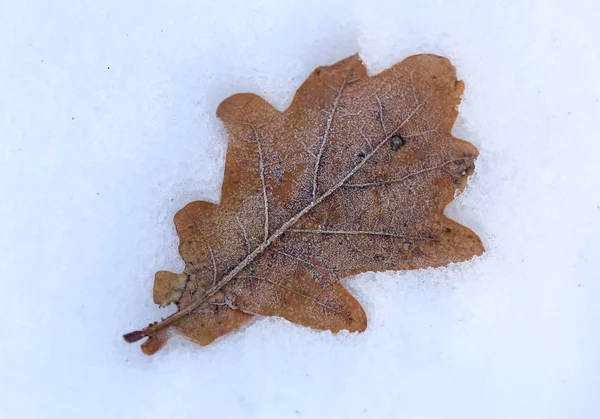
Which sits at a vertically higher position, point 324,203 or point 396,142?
point 396,142

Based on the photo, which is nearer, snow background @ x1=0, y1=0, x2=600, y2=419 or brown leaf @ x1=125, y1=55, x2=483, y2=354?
brown leaf @ x1=125, y1=55, x2=483, y2=354

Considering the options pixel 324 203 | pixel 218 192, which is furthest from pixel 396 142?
pixel 218 192

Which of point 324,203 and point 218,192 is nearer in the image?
point 324,203

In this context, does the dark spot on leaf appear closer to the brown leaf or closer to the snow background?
the brown leaf

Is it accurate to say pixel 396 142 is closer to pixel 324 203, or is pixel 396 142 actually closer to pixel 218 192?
pixel 324 203

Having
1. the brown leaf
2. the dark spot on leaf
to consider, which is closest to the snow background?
the brown leaf

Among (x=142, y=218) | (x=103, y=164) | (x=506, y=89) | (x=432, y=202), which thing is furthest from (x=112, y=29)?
(x=506, y=89)

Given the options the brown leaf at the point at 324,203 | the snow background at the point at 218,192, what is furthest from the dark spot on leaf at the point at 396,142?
the snow background at the point at 218,192
